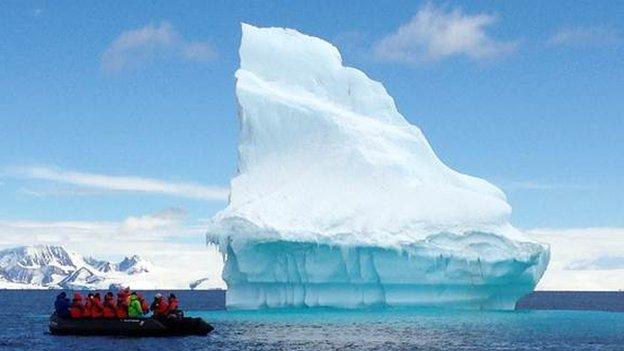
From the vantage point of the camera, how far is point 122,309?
3800 cm

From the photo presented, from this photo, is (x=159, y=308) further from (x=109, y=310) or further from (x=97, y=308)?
(x=97, y=308)

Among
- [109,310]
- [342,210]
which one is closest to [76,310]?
[109,310]

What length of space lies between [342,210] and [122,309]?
15.5 metres

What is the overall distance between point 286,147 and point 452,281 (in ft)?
36.8

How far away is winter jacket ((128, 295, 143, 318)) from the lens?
125 ft

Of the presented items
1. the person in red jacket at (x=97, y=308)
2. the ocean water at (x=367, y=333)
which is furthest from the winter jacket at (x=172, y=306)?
the person in red jacket at (x=97, y=308)

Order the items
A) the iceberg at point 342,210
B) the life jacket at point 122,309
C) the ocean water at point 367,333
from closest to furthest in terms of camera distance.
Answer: the ocean water at point 367,333 < the life jacket at point 122,309 < the iceberg at point 342,210

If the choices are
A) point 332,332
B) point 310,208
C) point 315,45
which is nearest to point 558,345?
point 332,332

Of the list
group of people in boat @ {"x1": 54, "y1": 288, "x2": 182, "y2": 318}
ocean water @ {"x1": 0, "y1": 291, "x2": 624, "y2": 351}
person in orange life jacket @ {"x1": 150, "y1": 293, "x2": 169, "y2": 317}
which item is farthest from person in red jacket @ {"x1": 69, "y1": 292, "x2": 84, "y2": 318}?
person in orange life jacket @ {"x1": 150, "y1": 293, "x2": 169, "y2": 317}

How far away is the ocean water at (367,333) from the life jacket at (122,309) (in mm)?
1176

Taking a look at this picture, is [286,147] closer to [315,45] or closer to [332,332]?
[315,45]

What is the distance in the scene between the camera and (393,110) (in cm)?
5778

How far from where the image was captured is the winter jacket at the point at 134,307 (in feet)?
125

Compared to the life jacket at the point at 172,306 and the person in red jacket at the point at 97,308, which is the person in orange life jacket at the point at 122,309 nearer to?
the person in red jacket at the point at 97,308
